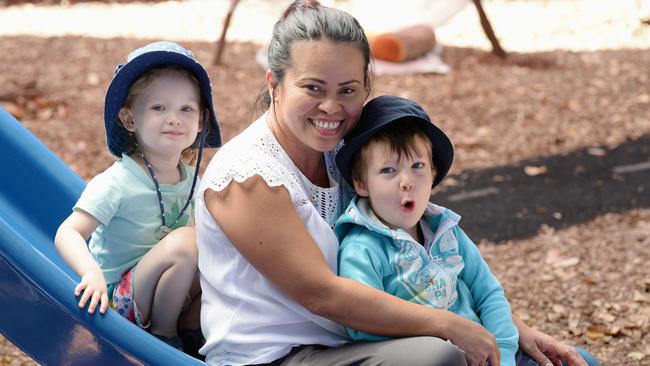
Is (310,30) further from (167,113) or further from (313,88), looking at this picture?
(167,113)

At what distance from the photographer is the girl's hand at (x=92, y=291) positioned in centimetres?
219

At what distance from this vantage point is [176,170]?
2.67 metres

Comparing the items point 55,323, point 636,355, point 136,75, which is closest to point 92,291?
point 55,323

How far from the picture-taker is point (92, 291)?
7.29 feet

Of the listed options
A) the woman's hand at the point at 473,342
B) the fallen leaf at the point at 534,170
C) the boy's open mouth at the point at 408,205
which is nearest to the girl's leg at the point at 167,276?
the boy's open mouth at the point at 408,205

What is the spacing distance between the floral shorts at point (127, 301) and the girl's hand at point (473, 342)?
0.84 metres

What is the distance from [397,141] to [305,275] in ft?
1.37

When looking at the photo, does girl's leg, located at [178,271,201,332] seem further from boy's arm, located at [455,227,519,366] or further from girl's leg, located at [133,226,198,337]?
boy's arm, located at [455,227,519,366]

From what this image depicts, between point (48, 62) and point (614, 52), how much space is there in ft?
17.7

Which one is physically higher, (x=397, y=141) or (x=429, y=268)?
(x=397, y=141)

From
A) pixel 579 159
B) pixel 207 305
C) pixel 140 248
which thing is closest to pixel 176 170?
pixel 140 248

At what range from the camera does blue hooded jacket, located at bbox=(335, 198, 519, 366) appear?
2.33 meters

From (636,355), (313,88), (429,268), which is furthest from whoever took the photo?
(636,355)

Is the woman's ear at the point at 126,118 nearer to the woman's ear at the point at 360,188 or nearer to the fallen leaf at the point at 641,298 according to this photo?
the woman's ear at the point at 360,188
